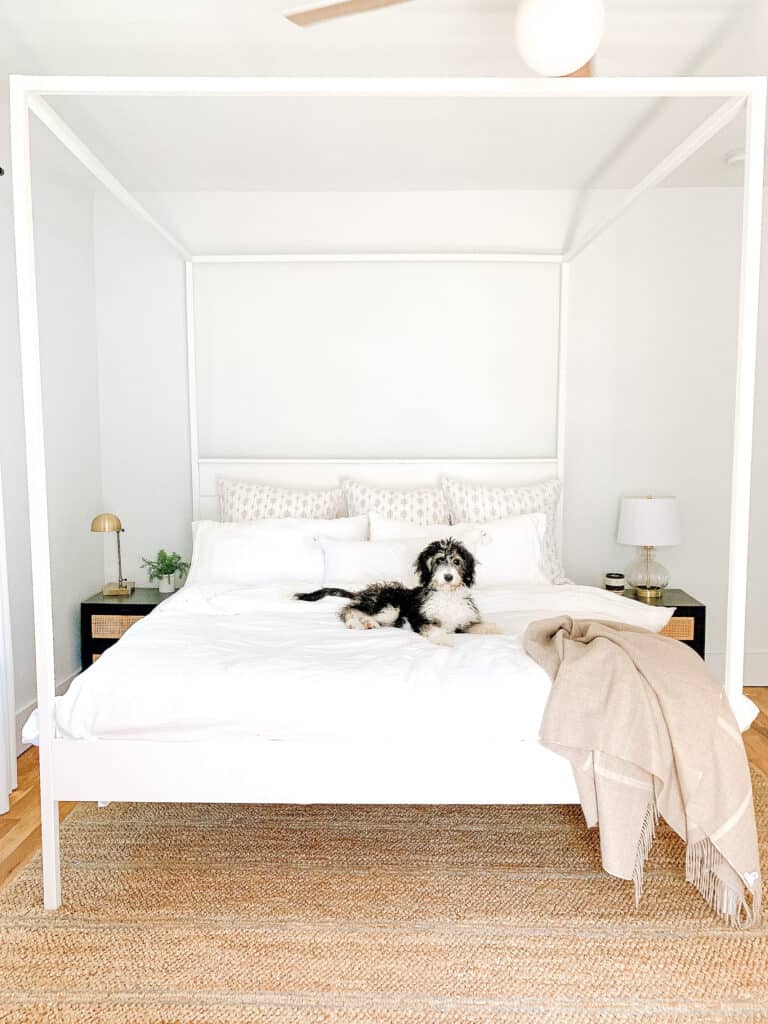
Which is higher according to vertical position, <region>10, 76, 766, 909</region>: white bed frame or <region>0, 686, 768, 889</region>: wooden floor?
<region>10, 76, 766, 909</region>: white bed frame

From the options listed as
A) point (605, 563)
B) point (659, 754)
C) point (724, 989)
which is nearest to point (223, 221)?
point (605, 563)

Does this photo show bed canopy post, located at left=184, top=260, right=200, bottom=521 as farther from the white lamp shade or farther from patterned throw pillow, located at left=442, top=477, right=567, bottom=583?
the white lamp shade

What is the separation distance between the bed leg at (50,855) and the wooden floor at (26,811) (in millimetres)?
256

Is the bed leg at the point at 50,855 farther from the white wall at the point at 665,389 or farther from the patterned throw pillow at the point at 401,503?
the white wall at the point at 665,389

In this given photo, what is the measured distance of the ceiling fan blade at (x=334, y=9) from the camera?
191cm

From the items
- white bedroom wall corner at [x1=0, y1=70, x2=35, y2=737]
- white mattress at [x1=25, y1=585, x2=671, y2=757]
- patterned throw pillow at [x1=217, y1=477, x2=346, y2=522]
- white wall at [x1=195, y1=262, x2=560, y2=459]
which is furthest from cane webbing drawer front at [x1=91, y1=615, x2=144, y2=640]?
white mattress at [x1=25, y1=585, x2=671, y2=757]

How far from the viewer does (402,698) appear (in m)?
2.25

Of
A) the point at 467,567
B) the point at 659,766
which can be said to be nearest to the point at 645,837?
the point at 659,766

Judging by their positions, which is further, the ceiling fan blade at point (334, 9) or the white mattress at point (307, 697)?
the white mattress at point (307, 697)

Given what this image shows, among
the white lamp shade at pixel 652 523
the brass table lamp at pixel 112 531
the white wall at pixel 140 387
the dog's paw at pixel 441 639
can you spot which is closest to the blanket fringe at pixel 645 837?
the dog's paw at pixel 441 639

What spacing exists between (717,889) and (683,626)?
1739mm

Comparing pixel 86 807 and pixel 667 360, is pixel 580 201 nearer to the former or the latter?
pixel 667 360

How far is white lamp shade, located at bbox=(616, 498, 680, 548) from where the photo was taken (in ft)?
13.2

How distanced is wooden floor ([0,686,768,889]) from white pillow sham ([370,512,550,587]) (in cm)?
115
